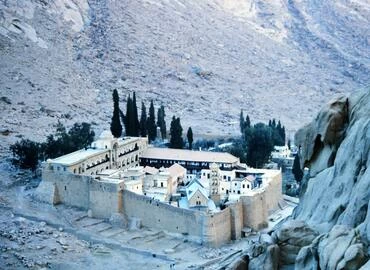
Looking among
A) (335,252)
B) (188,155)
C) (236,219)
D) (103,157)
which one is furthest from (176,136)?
(335,252)

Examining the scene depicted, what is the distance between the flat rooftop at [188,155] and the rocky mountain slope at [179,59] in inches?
515

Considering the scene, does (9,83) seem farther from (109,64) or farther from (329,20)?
(329,20)

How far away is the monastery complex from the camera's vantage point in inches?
1389

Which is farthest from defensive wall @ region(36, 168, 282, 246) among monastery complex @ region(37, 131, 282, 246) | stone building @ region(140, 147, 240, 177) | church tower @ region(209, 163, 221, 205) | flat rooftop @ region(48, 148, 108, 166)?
stone building @ region(140, 147, 240, 177)

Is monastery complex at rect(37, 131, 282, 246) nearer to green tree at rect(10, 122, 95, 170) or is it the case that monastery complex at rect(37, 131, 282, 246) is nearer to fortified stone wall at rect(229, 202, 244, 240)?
fortified stone wall at rect(229, 202, 244, 240)

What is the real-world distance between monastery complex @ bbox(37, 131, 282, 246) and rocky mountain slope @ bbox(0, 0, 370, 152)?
50.6 feet

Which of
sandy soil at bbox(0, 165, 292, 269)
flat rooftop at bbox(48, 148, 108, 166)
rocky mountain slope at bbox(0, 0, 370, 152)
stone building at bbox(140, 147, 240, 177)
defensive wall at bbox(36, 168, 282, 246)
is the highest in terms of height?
rocky mountain slope at bbox(0, 0, 370, 152)

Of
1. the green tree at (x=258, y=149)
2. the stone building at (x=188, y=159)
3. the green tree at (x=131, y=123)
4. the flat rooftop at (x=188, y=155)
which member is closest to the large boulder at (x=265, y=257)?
the stone building at (x=188, y=159)

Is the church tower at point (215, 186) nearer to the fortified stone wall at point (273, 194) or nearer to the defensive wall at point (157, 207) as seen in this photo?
the defensive wall at point (157, 207)

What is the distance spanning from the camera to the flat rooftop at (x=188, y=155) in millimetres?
41938

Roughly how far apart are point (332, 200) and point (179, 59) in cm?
6576

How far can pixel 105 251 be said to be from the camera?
111 feet

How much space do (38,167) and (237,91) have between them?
37.3 metres

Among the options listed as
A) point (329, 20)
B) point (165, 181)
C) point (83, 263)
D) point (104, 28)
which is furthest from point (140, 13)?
point (83, 263)
